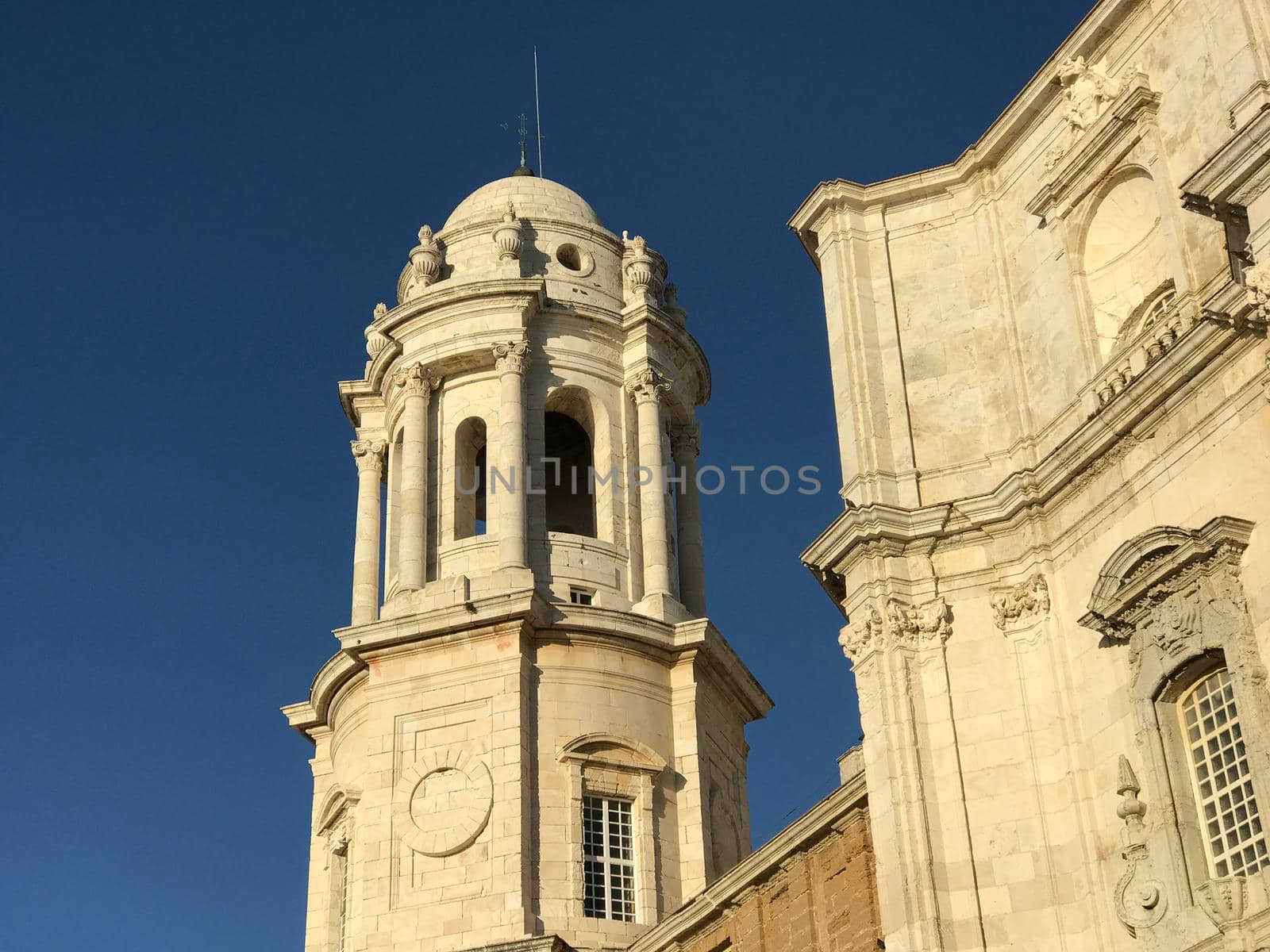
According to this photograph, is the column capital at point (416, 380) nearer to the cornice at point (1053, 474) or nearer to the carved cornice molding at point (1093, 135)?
the cornice at point (1053, 474)

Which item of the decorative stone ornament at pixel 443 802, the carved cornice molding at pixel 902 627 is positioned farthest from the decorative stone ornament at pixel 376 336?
the carved cornice molding at pixel 902 627

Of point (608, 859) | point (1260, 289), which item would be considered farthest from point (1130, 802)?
point (608, 859)

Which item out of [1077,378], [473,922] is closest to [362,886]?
[473,922]

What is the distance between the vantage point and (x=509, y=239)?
51.0 metres

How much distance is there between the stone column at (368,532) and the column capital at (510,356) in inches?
199

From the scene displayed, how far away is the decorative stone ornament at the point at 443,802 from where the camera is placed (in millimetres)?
42844

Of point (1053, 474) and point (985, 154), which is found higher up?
point (985, 154)

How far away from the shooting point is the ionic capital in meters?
49.6

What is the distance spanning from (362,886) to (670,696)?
26.2 ft

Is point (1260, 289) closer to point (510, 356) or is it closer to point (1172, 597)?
point (1172, 597)

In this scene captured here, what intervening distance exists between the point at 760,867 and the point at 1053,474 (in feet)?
32.3

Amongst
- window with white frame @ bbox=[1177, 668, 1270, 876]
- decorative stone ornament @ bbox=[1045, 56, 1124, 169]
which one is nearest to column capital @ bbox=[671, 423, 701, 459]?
decorative stone ornament @ bbox=[1045, 56, 1124, 169]

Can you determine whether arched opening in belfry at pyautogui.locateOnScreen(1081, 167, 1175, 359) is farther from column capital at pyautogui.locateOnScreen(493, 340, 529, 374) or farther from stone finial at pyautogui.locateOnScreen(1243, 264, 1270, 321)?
column capital at pyautogui.locateOnScreen(493, 340, 529, 374)

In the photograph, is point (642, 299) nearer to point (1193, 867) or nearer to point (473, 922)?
point (473, 922)
